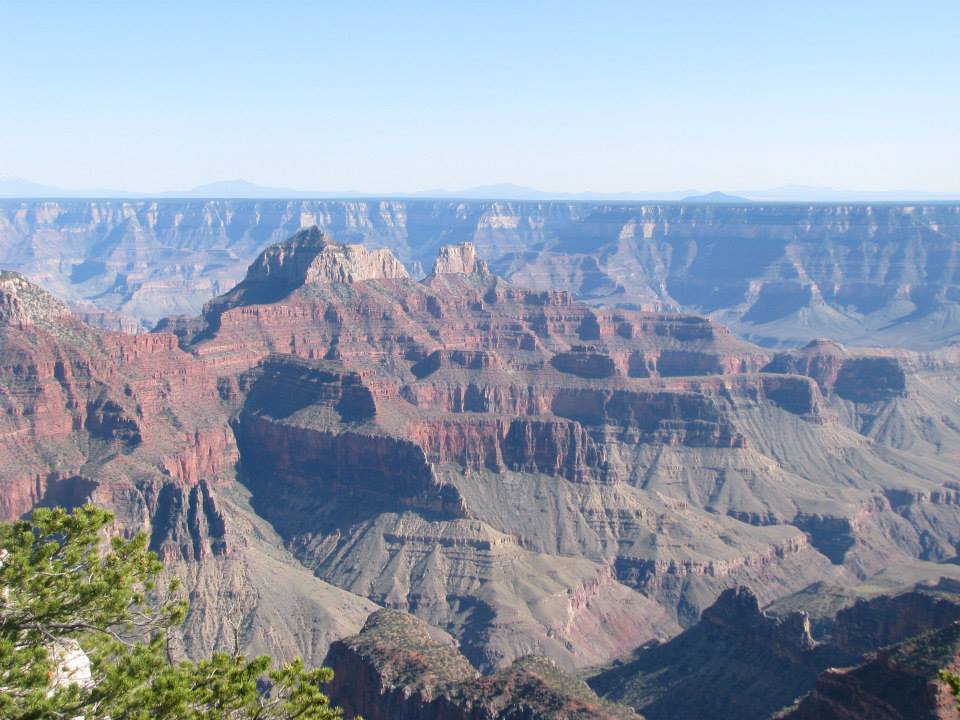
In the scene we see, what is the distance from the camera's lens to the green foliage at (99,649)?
90.9 feet

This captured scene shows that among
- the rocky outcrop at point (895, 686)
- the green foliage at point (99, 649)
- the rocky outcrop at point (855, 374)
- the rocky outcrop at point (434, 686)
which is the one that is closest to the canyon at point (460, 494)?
the rocky outcrop at point (434, 686)

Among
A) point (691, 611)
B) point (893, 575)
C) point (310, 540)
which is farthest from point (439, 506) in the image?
point (893, 575)

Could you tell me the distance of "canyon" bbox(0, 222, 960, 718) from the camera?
83.8 m

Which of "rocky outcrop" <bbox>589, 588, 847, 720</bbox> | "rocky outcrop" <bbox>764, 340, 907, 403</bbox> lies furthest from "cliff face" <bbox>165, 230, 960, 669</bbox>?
"rocky outcrop" <bbox>589, 588, 847, 720</bbox>

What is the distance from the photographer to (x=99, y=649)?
30266 millimetres

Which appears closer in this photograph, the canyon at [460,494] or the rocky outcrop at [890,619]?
the rocky outcrop at [890,619]

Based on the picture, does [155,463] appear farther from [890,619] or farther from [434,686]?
[890,619]

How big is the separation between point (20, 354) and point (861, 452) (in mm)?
118360

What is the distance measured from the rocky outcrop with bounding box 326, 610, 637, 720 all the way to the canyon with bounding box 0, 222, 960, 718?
21cm

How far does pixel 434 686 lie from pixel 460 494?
5723 centimetres

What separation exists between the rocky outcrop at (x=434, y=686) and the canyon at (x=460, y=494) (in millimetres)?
210

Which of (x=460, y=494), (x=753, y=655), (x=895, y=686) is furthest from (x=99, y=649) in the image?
(x=460, y=494)

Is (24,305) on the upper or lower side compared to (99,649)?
lower

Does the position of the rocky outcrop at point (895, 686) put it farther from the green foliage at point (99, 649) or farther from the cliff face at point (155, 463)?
the cliff face at point (155, 463)
